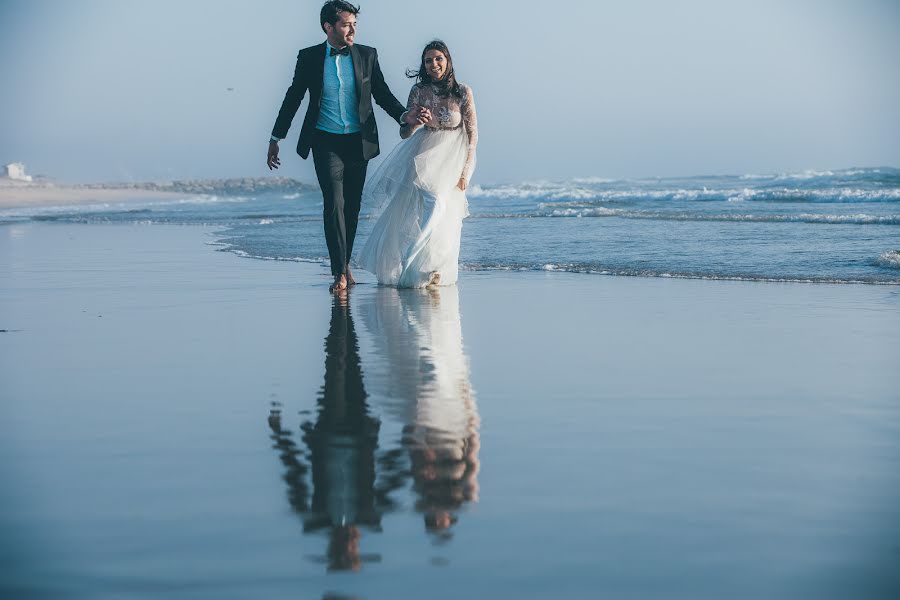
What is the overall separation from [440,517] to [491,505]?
14cm

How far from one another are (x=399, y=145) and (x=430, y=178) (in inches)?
17.6

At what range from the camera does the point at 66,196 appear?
40750mm

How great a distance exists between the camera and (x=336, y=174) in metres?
7.74

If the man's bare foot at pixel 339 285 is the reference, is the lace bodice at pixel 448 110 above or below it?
above

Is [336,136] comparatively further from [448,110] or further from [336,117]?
[448,110]

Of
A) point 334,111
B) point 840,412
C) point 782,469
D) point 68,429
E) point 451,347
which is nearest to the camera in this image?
point 782,469

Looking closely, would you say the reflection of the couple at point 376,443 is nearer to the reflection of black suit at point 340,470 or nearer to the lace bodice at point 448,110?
the reflection of black suit at point 340,470

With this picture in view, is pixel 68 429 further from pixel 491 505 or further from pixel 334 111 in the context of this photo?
pixel 334 111

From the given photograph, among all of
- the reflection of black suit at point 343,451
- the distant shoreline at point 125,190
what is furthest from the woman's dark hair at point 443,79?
the distant shoreline at point 125,190

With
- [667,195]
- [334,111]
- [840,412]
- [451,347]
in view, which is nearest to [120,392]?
[451,347]

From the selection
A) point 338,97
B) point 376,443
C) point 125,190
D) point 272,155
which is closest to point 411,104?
point 338,97

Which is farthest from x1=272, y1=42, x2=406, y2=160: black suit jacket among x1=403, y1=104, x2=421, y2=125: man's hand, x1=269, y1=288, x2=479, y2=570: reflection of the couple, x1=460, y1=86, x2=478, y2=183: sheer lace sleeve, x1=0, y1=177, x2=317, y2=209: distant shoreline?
x1=0, y1=177, x2=317, y2=209: distant shoreline

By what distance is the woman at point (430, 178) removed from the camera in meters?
7.72

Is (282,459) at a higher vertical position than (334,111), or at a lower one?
lower
